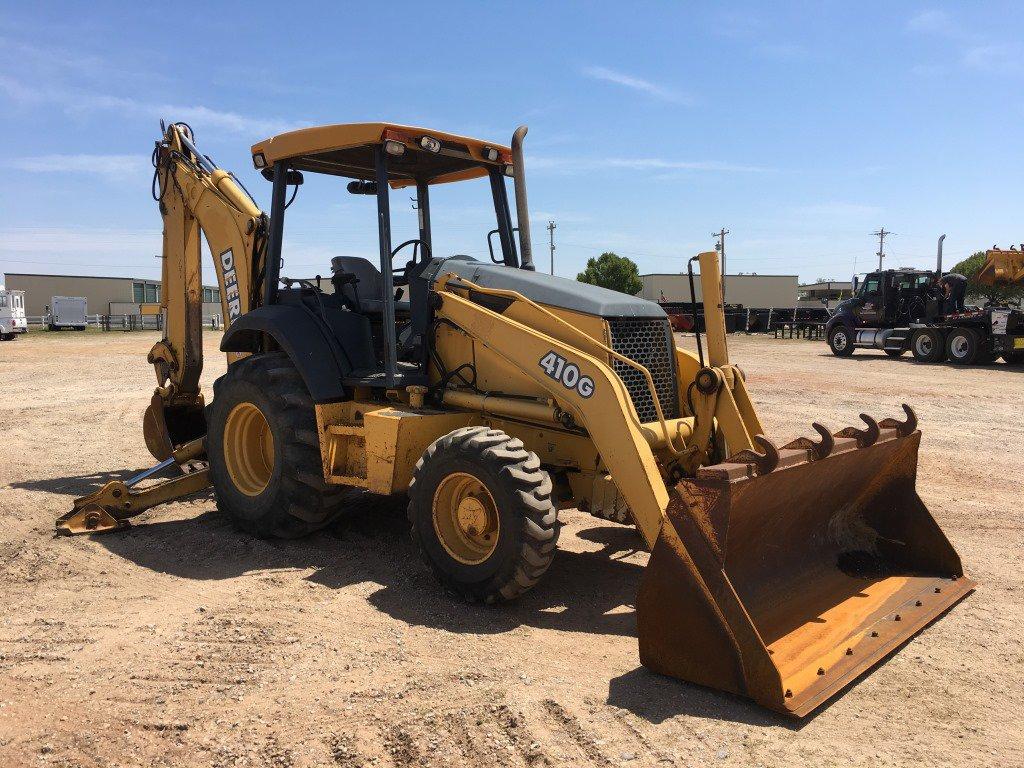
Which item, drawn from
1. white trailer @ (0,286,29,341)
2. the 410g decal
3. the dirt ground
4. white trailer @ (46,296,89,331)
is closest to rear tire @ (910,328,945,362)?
the dirt ground

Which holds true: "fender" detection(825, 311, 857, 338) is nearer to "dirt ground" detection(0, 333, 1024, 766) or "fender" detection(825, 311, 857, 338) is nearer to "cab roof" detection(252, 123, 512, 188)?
"dirt ground" detection(0, 333, 1024, 766)

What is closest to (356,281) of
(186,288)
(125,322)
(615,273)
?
(186,288)

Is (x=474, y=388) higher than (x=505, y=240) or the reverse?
the reverse

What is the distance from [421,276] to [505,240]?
103 centimetres

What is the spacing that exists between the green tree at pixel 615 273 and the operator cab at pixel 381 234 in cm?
5509

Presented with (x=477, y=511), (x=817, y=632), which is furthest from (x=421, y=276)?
(x=817, y=632)

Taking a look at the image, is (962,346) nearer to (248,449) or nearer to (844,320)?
(844,320)

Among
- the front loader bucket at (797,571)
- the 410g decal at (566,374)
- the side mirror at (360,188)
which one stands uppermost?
the side mirror at (360,188)

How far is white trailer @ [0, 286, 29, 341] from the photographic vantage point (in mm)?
35062

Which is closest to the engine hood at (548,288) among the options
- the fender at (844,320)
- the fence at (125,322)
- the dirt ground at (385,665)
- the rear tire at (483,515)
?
the rear tire at (483,515)

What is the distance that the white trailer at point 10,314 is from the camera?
35.1 metres

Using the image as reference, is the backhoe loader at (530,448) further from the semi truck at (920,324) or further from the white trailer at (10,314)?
the white trailer at (10,314)

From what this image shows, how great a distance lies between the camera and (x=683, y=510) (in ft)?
12.9

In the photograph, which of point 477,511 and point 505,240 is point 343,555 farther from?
point 505,240
